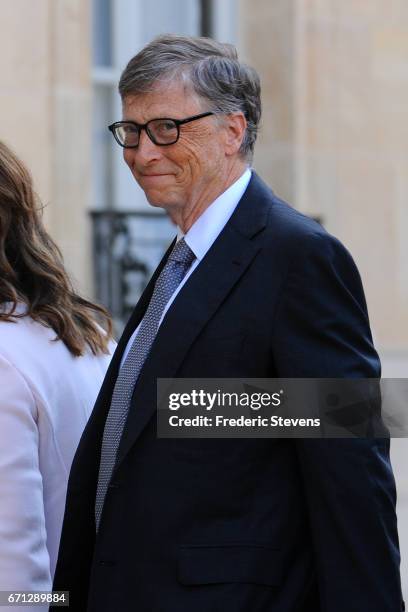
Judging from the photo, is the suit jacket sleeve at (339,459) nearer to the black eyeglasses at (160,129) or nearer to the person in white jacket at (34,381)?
the black eyeglasses at (160,129)

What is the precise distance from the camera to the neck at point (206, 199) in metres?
2.56

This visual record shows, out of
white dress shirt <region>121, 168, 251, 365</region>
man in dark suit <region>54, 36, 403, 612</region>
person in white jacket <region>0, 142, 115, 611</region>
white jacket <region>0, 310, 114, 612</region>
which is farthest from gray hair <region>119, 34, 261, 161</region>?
white jacket <region>0, 310, 114, 612</region>

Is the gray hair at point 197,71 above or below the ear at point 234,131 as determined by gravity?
above

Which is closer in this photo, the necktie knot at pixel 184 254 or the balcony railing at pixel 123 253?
the necktie knot at pixel 184 254

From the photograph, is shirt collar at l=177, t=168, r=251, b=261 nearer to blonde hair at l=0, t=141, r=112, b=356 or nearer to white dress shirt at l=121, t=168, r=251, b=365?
white dress shirt at l=121, t=168, r=251, b=365

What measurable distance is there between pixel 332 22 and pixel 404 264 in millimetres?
1786

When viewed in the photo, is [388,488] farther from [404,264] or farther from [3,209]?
[404,264]

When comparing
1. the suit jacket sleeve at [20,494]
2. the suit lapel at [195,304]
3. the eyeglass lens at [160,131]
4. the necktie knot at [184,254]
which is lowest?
the suit jacket sleeve at [20,494]

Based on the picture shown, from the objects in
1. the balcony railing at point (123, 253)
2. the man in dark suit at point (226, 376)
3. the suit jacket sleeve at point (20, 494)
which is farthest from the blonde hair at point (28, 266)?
the balcony railing at point (123, 253)

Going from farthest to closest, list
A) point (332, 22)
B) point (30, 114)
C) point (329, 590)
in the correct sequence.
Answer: point (332, 22) → point (30, 114) → point (329, 590)

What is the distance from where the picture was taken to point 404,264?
8.90 m

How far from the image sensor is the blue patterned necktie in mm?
2537

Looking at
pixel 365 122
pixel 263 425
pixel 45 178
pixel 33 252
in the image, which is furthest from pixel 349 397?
pixel 365 122

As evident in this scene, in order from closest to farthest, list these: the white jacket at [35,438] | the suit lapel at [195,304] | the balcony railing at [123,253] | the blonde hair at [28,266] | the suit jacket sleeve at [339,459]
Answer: the suit jacket sleeve at [339,459] → the suit lapel at [195,304] → the white jacket at [35,438] → the blonde hair at [28,266] → the balcony railing at [123,253]
